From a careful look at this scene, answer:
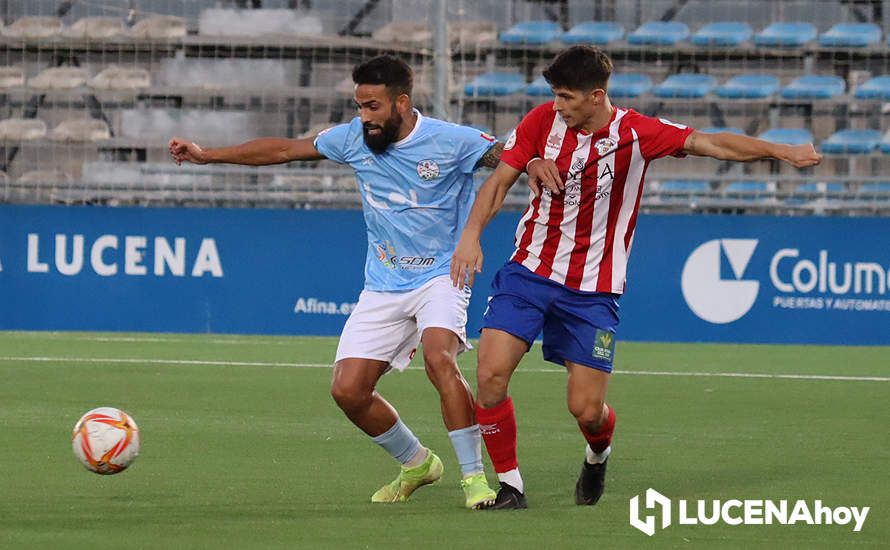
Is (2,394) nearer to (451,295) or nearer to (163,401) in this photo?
(163,401)

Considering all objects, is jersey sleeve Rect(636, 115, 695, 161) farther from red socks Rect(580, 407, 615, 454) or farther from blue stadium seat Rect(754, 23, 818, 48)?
blue stadium seat Rect(754, 23, 818, 48)

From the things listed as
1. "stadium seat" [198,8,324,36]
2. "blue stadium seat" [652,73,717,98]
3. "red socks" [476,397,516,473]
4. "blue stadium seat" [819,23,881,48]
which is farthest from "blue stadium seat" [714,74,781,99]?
"red socks" [476,397,516,473]

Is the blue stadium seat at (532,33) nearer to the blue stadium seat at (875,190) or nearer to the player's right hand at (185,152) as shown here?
the blue stadium seat at (875,190)

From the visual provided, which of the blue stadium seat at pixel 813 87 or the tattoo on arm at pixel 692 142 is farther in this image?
the blue stadium seat at pixel 813 87

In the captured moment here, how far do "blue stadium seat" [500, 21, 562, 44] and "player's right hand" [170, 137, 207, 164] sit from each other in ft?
40.2

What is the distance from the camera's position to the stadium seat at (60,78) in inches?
732

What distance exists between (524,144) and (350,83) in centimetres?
1186

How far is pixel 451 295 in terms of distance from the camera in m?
6.79

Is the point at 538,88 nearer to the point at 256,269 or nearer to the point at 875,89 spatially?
the point at 875,89

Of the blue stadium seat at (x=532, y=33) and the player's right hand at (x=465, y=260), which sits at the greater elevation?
the blue stadium seat at (x=532, y=33)

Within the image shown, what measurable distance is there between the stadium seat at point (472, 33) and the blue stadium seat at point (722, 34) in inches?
109

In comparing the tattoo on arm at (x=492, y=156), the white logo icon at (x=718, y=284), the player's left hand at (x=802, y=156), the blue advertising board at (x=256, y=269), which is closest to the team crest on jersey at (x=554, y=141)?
the tattoo on arm at (x=492, y=156)

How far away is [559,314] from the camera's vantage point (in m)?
6.59

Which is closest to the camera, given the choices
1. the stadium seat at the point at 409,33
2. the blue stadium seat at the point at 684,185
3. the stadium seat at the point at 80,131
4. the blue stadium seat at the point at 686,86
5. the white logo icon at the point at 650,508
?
the white logo icon at the point at 650,508
